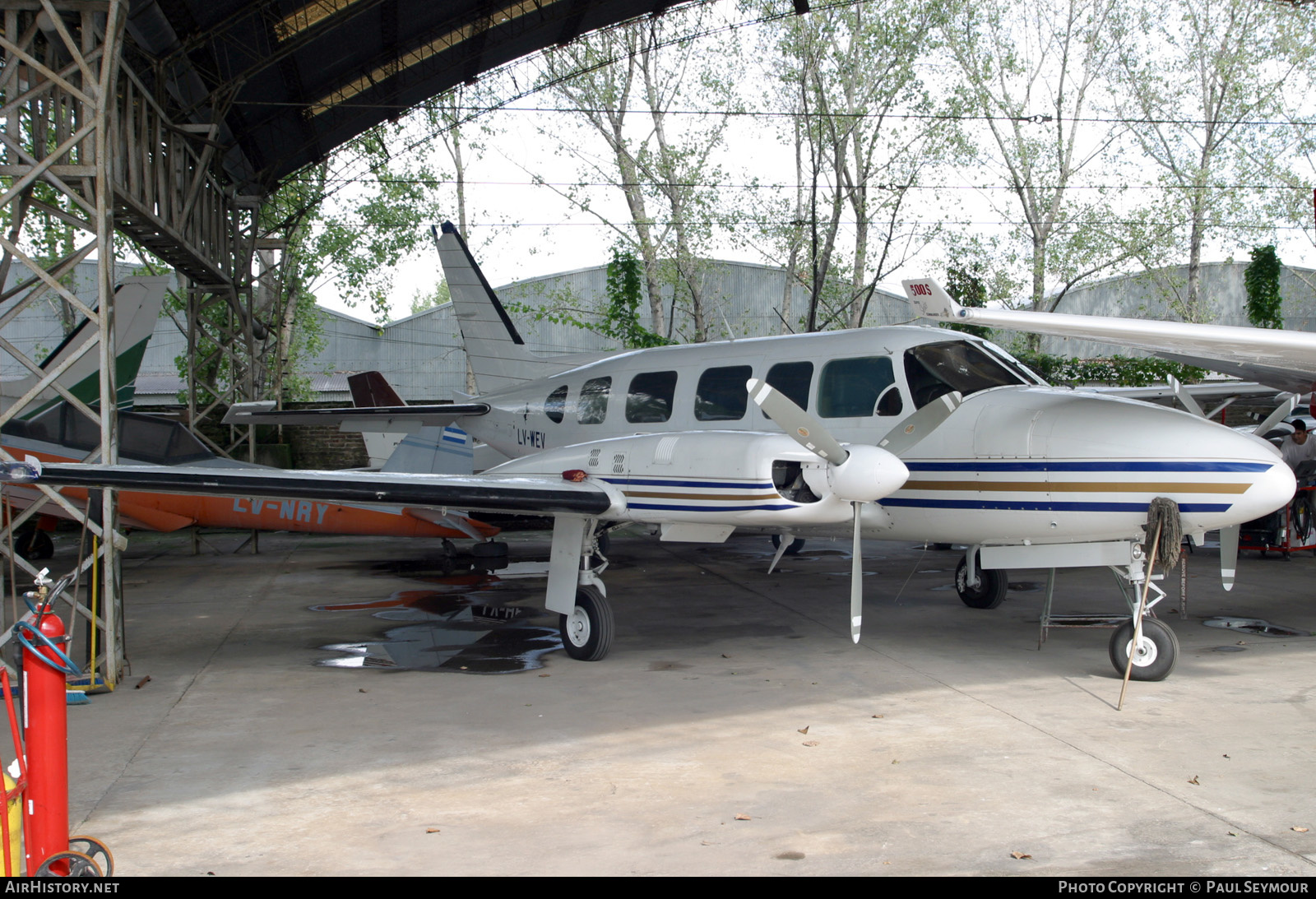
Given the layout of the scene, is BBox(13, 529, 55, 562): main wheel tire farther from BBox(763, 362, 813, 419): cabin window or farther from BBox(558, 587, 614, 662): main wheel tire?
BBox(763, 362, 813, 419): cabin window

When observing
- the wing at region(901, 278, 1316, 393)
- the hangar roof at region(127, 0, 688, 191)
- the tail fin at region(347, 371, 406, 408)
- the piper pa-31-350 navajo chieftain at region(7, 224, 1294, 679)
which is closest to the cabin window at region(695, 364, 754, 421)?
the piper pa-31-350 navajo chieftain at region(7, 224, 1294, 679)

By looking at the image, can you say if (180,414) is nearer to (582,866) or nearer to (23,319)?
(582,866)

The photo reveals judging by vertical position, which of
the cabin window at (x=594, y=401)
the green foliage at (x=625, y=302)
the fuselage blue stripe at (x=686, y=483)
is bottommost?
the fuselage blue stripe at (x=686, y=483)

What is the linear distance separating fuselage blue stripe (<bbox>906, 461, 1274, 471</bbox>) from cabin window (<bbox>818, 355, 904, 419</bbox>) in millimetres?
650

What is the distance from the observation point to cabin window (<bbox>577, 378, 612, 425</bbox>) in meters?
10.9

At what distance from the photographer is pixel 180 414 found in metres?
23.0

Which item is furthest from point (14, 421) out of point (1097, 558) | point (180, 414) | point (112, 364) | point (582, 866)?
point (1097, 558)

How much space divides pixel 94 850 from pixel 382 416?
10.6 meters

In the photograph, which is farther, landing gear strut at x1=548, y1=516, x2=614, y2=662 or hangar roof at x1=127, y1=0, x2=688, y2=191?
hangar roof at x1=127, y1=0, x2=688, y2=191

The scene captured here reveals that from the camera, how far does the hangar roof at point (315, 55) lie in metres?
12.1

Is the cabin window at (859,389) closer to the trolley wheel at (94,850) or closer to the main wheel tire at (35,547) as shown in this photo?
the trolley wheel at (94,850)

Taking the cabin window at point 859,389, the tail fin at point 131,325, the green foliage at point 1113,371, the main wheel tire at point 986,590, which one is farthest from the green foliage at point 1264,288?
the tail fin at point 131,325

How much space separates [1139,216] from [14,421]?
105 ft

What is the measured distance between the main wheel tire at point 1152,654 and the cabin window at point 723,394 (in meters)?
4.06
